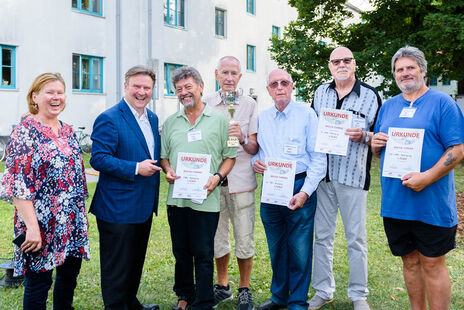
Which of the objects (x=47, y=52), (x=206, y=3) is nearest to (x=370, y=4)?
(x=206, y=3)

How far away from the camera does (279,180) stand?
406cm

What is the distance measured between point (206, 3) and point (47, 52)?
9.99m

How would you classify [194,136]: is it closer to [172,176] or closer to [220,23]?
[172,176]

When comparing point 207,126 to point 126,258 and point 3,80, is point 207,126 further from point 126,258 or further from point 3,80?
point 3,80

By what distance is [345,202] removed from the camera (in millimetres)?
4277

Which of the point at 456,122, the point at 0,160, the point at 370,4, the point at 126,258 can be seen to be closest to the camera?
the point at 456,122

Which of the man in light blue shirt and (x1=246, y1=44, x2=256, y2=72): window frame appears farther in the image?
(x1=246, y1=44, x2=256, y2=72): window frame

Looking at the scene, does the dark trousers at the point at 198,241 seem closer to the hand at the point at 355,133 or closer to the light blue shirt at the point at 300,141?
the light blue shirt at the point at 300,141

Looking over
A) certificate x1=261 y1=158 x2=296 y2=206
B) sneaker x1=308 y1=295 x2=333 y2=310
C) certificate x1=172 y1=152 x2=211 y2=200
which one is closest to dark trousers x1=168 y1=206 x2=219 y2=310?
certificate x1=172 y1=152 x2=211 y2=200

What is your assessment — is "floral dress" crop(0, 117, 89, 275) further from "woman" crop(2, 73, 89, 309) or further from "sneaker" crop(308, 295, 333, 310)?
"sneaker" crop(308, 295, 333, 310)

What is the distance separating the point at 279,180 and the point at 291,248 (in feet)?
2.32

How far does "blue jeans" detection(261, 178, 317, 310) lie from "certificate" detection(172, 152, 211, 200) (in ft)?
2.62

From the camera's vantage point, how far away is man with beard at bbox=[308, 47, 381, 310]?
4.17 meters

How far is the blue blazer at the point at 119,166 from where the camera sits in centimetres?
361
